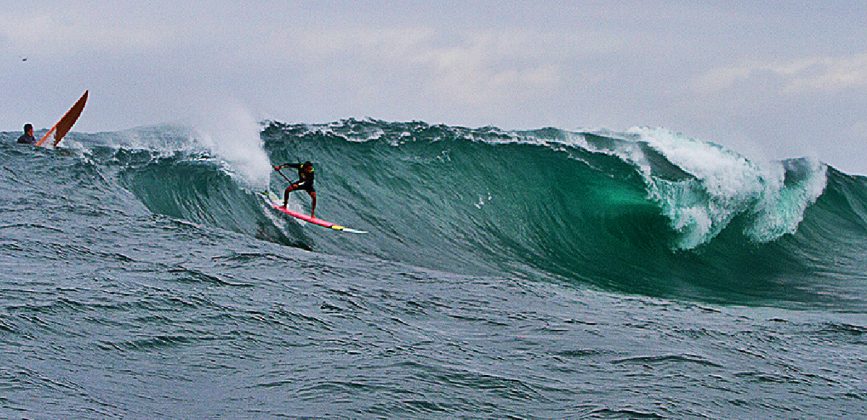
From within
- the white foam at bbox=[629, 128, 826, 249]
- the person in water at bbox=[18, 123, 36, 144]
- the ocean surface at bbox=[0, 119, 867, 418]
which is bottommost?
the ocean surface at bbox=[0, 119, 867, 418]

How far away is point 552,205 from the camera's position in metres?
18.2

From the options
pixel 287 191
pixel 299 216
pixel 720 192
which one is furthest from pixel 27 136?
pixel 720 192

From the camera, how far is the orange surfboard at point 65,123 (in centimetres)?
1904

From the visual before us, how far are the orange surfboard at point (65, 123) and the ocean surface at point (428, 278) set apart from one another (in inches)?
17.0

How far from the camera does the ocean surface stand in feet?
20.9

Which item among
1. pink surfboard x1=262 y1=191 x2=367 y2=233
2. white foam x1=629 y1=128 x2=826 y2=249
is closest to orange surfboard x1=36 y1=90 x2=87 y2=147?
pink surfboard x1=262 y1=191 x2=367 y2=233

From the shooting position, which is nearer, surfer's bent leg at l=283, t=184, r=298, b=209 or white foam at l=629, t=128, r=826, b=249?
surfer's bent leg at l=283, t=184, r=298, b=209

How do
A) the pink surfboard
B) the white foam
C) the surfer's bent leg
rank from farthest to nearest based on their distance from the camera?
the white foam, the surfer's bent leg, the pink surfboard

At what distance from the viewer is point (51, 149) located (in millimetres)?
17375

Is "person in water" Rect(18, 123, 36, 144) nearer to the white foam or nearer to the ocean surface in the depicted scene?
the ocean surface

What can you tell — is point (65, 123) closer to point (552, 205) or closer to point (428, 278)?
point (552, 205)

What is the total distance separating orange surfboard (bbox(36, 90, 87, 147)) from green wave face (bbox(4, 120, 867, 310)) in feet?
1.24

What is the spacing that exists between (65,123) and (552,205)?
9.45m

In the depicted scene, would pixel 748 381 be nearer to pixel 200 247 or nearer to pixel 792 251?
pixel 200 247
